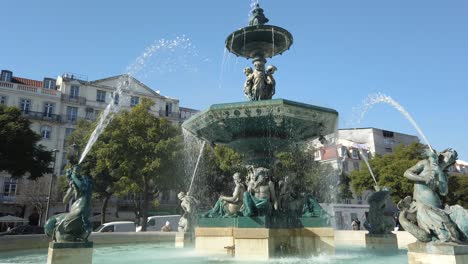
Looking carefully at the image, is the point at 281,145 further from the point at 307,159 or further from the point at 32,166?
the point at 307,159

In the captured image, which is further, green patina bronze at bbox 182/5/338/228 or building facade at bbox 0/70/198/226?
building facade at bbox 0/70/198/226

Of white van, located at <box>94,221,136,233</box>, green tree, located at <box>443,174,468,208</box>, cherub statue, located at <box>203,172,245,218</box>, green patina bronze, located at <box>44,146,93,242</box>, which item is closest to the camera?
green patina bronze, located at <box>44,146,93,242</box>

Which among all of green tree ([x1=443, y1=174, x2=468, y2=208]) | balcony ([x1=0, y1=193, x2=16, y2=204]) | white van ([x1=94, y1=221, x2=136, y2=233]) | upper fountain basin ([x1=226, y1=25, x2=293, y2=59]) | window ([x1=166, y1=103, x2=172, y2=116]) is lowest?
white van ([x1=94, y1=221, x2=136, y2=233])

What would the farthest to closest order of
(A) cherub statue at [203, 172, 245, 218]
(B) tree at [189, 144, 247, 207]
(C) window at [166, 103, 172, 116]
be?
1. (C) window at [166, 103, 172, 116]
2. (B) tree at [189, 144, 247, 207]
3. (A) cherub statue at [203, 172, 245, 218]

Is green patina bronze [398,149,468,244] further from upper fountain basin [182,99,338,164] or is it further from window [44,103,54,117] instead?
window [44,103,54,117]

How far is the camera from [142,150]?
93.9 feet

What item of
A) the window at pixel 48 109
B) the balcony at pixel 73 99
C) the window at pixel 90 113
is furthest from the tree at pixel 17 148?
the window at pixel 90 113

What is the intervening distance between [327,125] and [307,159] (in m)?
28.2

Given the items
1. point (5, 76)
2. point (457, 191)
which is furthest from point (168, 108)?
point (457, 191)

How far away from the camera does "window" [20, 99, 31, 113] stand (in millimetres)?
44759

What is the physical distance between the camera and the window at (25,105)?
44.8 m

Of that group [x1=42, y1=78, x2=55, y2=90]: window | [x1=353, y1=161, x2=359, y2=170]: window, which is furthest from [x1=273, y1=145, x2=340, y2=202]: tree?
[x1=42, y1=78, x2=55, y2=90]: window

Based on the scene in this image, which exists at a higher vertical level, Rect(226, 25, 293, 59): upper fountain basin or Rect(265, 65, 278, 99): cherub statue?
Rect(226, 25, 293, 59): upper fountain basin

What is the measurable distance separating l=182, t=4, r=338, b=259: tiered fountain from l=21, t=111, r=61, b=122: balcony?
4068cm
